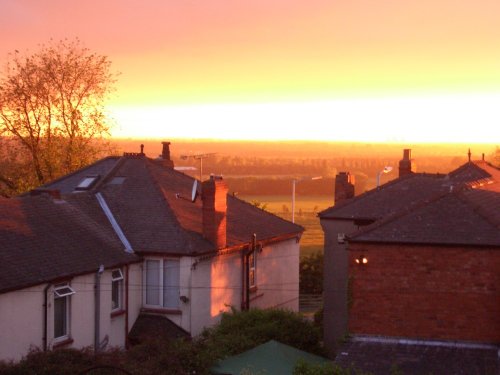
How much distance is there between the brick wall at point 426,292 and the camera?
19172 millimetres

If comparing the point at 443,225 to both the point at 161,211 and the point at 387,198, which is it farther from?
the point at 161,211

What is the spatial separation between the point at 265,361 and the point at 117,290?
24.5 ft

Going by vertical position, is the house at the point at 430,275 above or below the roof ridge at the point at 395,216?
below

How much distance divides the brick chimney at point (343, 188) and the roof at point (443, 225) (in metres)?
10.3

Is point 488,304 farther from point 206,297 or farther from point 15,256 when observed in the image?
point 15,256

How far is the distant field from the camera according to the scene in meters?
68.5

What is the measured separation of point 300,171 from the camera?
340 ft

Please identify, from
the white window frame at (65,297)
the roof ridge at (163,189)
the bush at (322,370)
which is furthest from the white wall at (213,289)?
the bush at (322,370)

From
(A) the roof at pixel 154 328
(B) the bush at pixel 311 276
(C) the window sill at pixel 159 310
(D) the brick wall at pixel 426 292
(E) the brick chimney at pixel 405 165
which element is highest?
(E) the brick chimney at pixel 405 165

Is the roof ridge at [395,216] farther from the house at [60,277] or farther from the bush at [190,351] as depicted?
the house at [60,277]

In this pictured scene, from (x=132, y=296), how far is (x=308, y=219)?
5400 centimetres

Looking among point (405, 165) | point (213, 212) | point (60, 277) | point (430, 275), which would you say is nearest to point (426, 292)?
point (430, 275)

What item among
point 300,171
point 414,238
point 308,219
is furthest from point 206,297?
point 300,171

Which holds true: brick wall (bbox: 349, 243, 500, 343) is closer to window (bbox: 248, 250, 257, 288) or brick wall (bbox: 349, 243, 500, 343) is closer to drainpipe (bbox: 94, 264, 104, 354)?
drainpipe (bbox: 94, 264, 104, 354)
